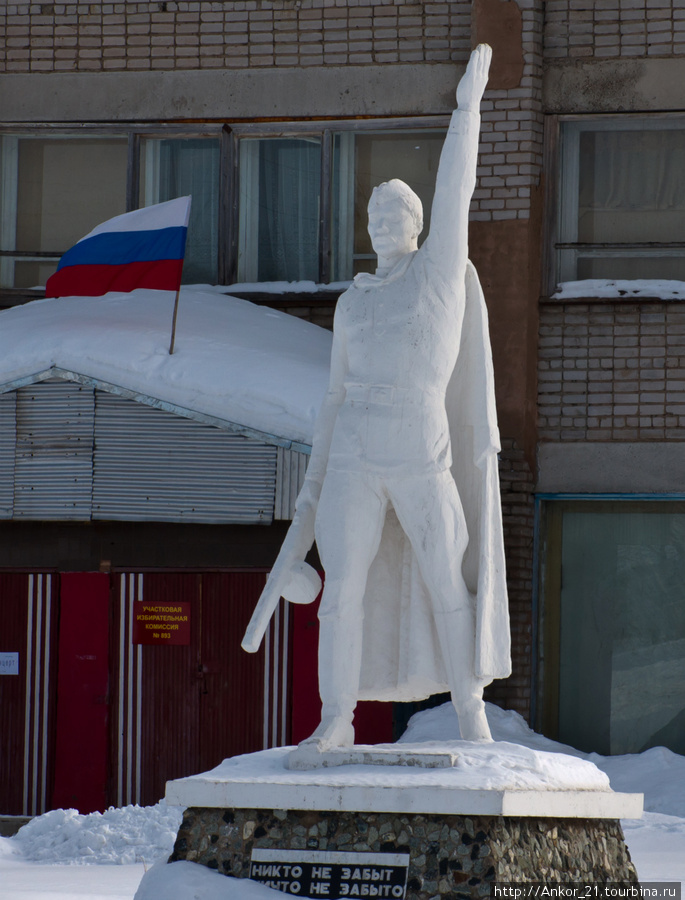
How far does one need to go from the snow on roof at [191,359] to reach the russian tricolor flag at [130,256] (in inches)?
11.9

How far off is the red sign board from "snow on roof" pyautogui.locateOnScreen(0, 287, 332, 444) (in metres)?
1.69

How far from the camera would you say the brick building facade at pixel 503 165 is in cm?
1170

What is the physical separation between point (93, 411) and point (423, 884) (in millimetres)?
6253

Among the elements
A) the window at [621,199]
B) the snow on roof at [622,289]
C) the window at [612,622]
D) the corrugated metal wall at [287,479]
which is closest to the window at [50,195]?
the corrugated metal wall at [287,479]

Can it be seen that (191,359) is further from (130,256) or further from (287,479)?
(287,479)

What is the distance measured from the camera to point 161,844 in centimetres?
848

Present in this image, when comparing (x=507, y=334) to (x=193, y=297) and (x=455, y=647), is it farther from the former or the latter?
(x=455, y=647)

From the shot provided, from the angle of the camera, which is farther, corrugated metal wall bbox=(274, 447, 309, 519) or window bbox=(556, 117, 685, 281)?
window bbox=(556, 117, 685, 281)

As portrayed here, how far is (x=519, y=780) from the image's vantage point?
210 inches

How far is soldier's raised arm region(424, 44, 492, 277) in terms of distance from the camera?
597cm

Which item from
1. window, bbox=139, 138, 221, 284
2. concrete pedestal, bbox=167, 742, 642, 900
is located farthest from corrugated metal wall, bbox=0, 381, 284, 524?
concrete pedestal, bbox=167, 742, 642, 900

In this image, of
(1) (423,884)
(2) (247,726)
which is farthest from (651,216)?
(1) (423,884)

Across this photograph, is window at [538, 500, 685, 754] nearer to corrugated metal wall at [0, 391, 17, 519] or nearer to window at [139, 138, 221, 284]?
window at [139, 138, 221, 284]

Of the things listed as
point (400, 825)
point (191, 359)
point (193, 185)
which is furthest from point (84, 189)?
point (400, 825)
